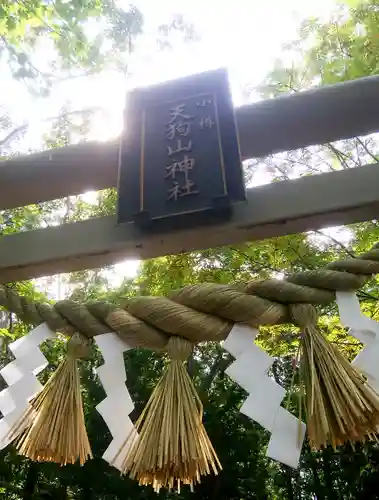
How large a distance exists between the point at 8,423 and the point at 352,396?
0.53 m

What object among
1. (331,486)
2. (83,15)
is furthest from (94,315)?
(331,486)

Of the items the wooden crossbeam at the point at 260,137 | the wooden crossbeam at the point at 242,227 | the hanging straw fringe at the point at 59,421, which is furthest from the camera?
the wooden crossbeam at the point at 260,137

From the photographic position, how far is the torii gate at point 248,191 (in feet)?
2.79

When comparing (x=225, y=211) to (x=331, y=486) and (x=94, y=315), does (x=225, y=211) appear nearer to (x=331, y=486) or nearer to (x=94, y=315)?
(x=94, y=315)

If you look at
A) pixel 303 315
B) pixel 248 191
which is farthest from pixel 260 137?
pixel 303 315

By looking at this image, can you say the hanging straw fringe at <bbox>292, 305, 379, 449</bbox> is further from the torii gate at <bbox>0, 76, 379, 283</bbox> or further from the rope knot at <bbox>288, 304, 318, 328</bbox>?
the torii gate at <bbox>0, 76, 379, 283</bbox>

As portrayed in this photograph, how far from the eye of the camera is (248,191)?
896mm

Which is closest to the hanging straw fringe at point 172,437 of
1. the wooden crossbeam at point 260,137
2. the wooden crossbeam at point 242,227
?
the wooden crossbeam at point 242,227

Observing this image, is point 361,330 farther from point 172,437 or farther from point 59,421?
point 59,421

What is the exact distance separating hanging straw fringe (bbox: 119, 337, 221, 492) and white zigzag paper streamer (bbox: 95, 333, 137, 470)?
30 millimetres

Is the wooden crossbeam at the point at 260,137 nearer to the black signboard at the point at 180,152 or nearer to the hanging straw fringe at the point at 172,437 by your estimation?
the black signboard at the point at 180,152

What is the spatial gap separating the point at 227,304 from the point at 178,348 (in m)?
0.10

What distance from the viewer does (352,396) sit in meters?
0.58

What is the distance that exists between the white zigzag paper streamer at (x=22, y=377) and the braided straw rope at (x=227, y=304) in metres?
0.18
